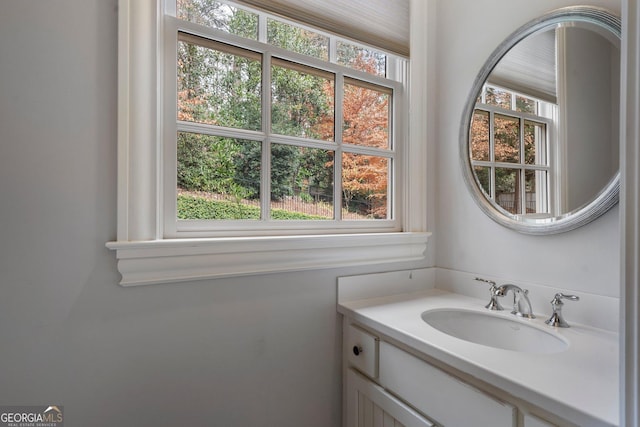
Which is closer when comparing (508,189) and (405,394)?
(405,394)

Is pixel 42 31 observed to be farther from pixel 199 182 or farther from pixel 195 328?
pixel 195 328

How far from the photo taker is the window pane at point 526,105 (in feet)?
3.78

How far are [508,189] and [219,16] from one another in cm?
125

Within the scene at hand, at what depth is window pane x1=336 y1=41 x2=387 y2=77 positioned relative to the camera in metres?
1.39

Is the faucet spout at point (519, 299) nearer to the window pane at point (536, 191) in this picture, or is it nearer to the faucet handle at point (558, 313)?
the faucet handle at point (558, 313)

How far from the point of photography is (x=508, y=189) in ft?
3.98

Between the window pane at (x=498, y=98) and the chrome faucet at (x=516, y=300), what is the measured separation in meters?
0.69

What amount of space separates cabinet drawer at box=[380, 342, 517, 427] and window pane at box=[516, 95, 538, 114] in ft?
3.20

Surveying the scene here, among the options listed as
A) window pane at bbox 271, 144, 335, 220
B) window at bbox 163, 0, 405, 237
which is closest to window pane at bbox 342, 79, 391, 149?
window at bbox 163, 0, 405, 237

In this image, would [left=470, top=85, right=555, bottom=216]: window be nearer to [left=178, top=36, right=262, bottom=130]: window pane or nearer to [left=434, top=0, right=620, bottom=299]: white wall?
[left=434, top=0, right=620, bottom=299]: white wall

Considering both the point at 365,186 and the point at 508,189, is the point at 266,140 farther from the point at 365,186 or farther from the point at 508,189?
the point at 508,189

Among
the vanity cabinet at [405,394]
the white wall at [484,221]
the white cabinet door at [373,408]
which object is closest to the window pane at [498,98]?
the white wall at [484,221]

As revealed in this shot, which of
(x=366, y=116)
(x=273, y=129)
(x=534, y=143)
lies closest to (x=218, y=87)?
(x=273, y=129)

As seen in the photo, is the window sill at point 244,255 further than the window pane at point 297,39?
No
